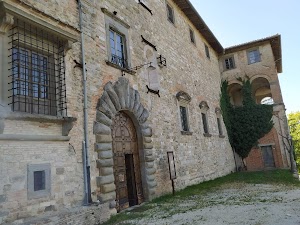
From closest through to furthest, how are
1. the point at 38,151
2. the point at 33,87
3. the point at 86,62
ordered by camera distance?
the point at 38,151 < the point at 33,87 < the point at 86,62

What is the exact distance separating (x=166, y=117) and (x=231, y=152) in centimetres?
880

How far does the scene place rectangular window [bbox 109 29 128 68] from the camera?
25.8 feet

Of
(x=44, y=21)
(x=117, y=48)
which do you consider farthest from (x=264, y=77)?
(x=44, y=21)

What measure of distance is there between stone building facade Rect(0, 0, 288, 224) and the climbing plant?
6.47 m

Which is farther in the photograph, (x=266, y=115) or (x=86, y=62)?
(x=266, y=115)

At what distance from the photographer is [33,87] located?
5332mm

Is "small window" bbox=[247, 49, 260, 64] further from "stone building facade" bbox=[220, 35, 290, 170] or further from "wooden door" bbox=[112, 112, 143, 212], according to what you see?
"wooden door" bbox=[112, 112, 143, 212]

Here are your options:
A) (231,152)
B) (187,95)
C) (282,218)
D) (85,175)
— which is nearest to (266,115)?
(231,152)

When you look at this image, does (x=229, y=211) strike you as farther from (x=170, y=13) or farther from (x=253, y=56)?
(x=253, y=56)

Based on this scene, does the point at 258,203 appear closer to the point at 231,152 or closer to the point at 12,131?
the point at 12,131

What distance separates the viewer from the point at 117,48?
26.6 feet

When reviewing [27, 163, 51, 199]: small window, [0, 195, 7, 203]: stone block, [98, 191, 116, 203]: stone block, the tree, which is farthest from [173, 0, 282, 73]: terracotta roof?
the tree

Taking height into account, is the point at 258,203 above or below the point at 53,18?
below

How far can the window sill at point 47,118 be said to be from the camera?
458 cm
